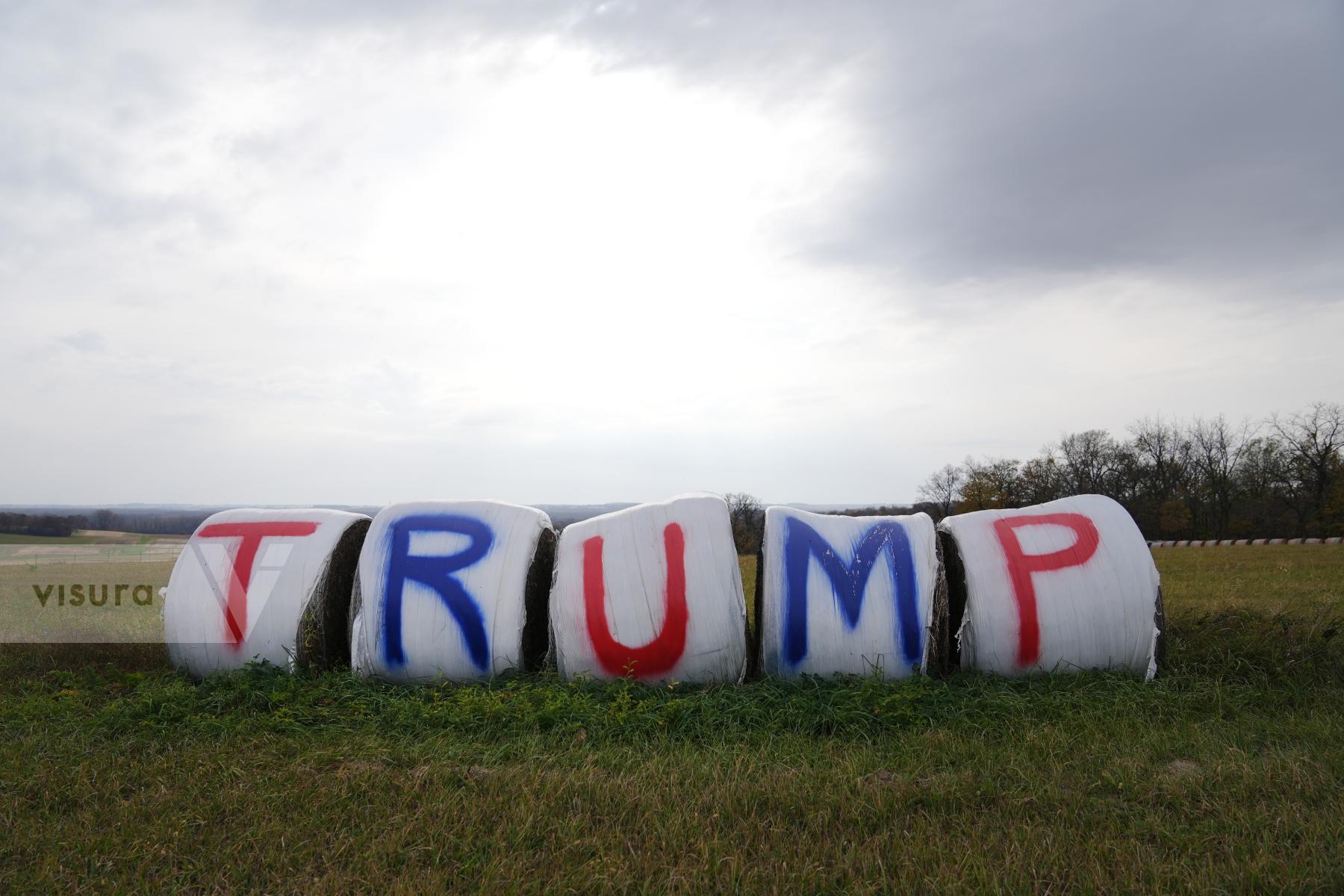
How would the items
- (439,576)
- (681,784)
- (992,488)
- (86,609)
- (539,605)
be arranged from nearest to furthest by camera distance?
(681,784), (439,576), (539,605), (86,609), (992,488)

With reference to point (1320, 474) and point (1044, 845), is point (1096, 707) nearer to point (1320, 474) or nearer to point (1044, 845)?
point (1044, 845)

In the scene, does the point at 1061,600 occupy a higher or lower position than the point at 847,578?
lower

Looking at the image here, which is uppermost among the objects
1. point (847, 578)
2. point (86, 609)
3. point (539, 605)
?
point (847, 578)

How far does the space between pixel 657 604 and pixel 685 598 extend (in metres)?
0.20

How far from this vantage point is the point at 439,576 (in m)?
6.34

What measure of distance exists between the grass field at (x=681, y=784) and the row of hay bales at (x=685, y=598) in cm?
28

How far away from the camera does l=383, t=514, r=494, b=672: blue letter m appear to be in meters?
6.18

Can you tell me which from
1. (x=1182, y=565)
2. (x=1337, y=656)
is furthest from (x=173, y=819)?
(x=1182, y=565)

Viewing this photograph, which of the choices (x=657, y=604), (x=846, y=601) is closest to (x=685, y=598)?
(x=657, y=604)

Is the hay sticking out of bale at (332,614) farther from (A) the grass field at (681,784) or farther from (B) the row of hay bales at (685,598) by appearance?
(A) the grass field at (681,784)

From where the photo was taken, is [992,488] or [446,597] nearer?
[446,597]

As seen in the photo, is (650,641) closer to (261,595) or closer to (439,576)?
(439,576)

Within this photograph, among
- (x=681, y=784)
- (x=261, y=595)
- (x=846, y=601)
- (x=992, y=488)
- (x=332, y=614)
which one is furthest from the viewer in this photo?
(x=992, y=488)

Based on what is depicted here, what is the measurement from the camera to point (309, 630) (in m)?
6.50
